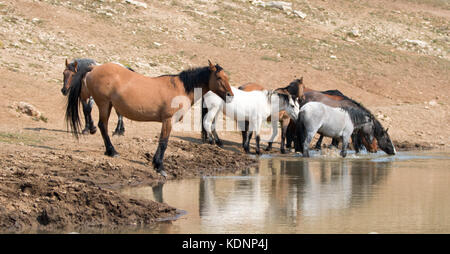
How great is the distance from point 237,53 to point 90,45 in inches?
264

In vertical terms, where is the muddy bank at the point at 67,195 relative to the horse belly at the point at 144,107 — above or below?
below

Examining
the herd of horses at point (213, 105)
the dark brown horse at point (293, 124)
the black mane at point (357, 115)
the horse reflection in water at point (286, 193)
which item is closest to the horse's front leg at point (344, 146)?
the herd of horses at point (213, 105)

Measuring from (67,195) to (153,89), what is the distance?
12.9 ft

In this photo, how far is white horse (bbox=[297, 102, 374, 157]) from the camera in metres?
14.8

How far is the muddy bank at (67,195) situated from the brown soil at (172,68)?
0.05 feet

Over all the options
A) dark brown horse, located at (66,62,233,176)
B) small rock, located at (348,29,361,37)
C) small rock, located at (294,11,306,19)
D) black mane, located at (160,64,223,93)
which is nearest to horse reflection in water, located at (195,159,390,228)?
dark brown horse, located at (66,62,233,176)

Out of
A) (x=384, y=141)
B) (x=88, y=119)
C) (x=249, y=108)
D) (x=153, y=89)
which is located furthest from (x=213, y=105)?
(x=153, y=89)

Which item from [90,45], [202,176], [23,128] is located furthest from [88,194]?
[90,45]

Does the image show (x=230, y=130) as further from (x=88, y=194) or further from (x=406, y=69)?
(x=406, y=69)

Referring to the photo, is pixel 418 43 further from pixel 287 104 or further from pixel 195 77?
pixel 195 77

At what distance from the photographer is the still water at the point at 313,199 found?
7043 millimetres

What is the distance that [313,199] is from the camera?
877cm

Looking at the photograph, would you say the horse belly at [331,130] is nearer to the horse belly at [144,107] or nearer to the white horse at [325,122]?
the white horse at [325,122]

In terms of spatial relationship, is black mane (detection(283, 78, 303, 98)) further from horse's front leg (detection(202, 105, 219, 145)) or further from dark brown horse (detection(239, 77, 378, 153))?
horse's front leg (detection(202, 105, 219, 145))
